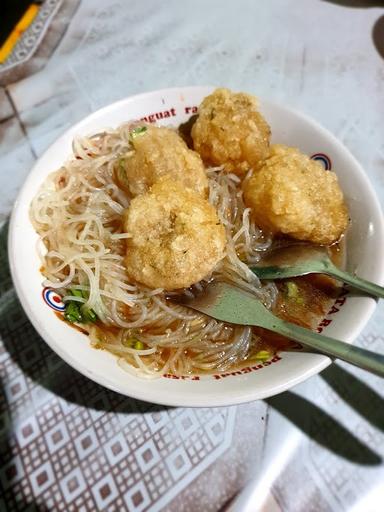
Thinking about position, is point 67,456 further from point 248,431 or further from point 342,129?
point 342,129

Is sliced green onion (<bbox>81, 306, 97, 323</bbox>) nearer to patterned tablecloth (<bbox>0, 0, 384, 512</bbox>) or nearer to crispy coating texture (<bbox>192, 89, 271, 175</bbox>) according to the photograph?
patterned tablecloth (<bbox>0, 0, 384, 512</bbox>)

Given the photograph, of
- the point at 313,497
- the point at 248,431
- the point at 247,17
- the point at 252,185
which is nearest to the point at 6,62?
the point at 247,17

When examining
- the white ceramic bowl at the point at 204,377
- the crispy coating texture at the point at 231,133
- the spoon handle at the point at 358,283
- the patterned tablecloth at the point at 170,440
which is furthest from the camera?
the crispy coating texture at the point at 231,133

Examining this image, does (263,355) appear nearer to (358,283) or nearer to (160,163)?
(358,283)

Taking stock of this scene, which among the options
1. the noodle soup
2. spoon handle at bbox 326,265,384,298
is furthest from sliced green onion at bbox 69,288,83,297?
spoon handle at bbox 326,265,384,298

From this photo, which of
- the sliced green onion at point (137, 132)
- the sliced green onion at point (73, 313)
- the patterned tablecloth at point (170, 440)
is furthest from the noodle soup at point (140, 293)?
the patterned tablecloth at point (170, 440)

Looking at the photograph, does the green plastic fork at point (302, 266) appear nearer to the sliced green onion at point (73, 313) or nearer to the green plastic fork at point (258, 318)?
the green plastic fork at point (258, 318)
